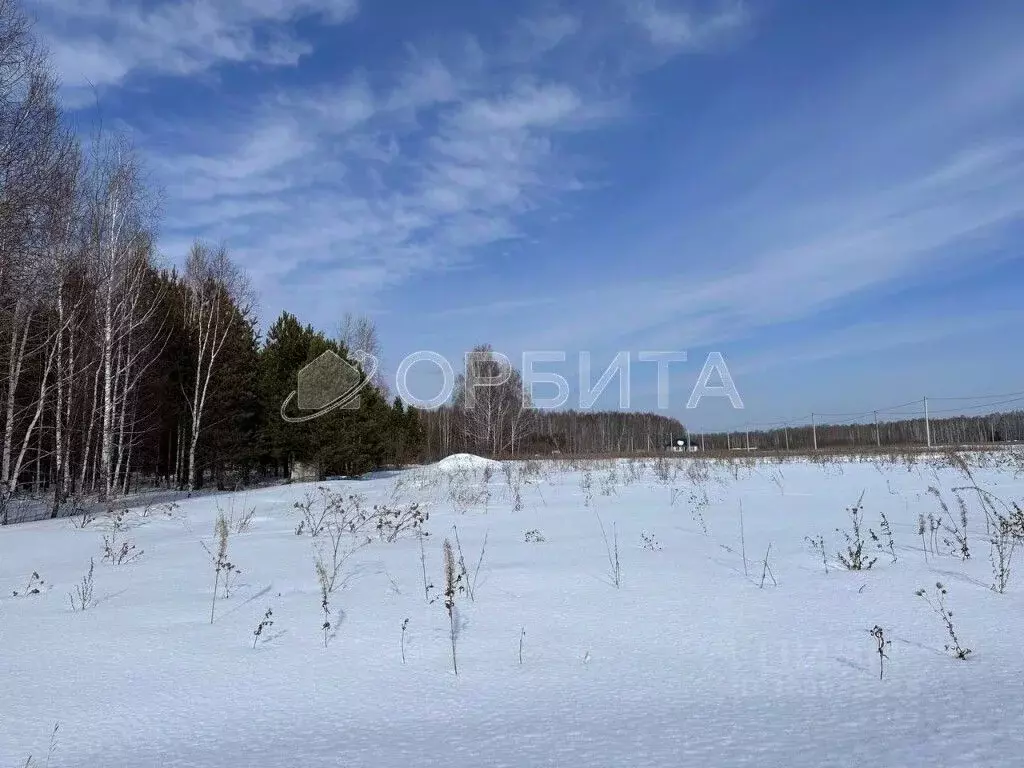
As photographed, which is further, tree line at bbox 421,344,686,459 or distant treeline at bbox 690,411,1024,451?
distant treeline at bbox 690,411,1024,451

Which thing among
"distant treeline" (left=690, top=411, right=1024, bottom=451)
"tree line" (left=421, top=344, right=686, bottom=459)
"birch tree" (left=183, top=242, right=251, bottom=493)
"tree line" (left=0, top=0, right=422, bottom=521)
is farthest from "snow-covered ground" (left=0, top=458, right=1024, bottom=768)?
"distant treeline" (left=690, top=411, right=1024, bottom=451)

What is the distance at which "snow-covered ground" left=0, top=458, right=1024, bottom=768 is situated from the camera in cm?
173

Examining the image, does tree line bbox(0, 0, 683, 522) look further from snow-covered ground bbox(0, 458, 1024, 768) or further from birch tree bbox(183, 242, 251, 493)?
snow-covered ground bbox(0, 458, 1024, 768)

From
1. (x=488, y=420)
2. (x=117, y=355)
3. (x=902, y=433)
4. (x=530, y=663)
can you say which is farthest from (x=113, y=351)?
(x=902, y=433)

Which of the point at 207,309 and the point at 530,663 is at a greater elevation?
the point at 207,309

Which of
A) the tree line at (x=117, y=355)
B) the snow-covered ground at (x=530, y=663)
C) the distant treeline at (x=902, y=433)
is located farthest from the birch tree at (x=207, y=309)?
the distant treeline at (x=902, y=433)

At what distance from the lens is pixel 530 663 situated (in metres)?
2.49

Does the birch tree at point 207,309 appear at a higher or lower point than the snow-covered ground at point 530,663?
higher

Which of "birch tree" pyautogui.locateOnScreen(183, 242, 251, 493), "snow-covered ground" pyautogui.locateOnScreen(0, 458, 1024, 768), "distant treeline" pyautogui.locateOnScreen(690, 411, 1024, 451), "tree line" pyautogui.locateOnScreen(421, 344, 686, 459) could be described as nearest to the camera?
"snow-covered ground" pyautogui.locateOnScreen(0, 458, 1024, 768)

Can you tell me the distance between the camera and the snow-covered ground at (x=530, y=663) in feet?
5.68

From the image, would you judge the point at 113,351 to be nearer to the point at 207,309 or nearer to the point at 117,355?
the point at 117,355

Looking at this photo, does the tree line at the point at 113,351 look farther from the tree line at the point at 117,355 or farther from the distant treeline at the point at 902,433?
the distant treeline at the point at 902,433

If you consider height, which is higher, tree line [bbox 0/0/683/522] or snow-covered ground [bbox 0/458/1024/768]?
tree line [bbox 0/0/683/522]

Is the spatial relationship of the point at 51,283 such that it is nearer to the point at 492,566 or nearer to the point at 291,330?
the point at 492,566
